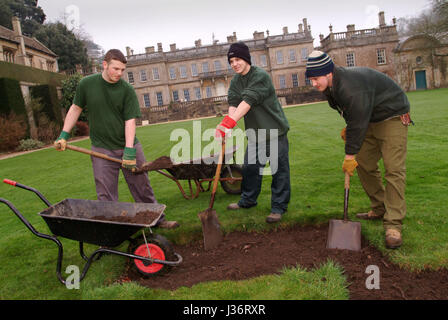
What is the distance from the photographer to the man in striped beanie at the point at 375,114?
3.26 metres

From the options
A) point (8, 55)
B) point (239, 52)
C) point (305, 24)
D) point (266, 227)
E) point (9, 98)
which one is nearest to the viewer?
point (239, 52)

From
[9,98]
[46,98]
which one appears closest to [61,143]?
[9,98]

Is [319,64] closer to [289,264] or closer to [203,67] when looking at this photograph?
[289,264]

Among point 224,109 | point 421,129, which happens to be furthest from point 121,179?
point 224,109

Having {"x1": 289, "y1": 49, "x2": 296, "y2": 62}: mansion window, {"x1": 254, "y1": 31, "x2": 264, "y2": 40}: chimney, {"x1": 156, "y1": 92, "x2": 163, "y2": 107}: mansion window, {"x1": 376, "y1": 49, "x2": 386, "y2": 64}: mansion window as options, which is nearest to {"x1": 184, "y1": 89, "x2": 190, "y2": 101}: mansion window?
{"x1": 156, "y1": 92, "x2": 163, "y2": 107}: mansion window

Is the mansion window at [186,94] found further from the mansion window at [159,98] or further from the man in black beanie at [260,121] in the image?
the man in black beanie at [260,121]

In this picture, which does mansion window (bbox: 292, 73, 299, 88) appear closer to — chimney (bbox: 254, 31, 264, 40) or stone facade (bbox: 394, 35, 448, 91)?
chimney (bbox: 254, 31, 264, 40)

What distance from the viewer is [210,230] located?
12.9 ft

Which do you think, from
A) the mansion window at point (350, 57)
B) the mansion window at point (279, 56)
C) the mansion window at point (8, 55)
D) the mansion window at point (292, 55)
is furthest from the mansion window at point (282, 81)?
the mansion window at point (8, 55)

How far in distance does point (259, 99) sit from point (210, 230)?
1.62m

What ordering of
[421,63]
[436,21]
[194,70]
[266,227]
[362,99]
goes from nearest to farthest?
[362,99] < [266,227] < [436,21] < [421,63] < [194,70]

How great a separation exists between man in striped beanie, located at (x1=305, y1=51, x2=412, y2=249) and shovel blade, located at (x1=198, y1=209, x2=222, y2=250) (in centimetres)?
157

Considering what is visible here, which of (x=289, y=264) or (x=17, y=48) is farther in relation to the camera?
(x=17, y=48)

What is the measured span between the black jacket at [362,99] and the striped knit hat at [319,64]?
0.34 feet
